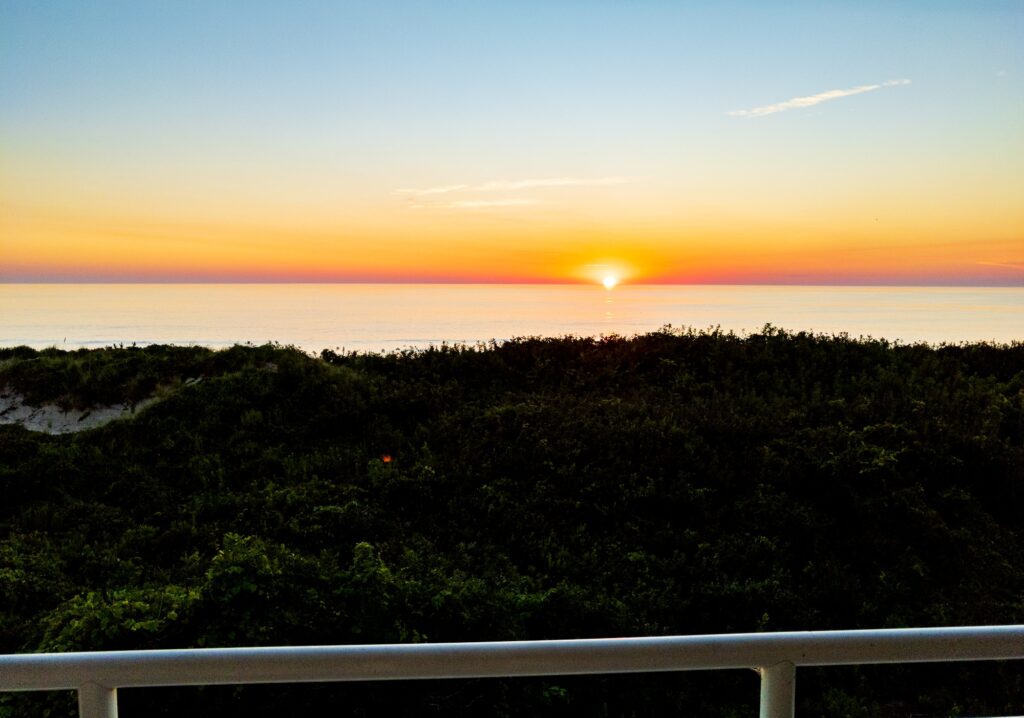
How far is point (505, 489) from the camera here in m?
10.1

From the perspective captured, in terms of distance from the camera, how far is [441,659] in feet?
4.80

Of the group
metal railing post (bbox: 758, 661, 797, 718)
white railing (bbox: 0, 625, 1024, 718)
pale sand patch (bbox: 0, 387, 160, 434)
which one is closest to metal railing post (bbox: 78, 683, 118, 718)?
white railing (bbox: 0, 625, 1024, 718)

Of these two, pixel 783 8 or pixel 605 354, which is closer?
pixel 783 8

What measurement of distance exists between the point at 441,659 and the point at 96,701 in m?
0.70

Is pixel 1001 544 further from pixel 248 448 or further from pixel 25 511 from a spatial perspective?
pixel 25 511

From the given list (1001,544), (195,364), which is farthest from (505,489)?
(195,364)

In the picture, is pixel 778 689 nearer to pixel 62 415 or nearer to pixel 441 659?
pixel 441 659

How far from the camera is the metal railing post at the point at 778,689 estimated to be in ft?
5.25

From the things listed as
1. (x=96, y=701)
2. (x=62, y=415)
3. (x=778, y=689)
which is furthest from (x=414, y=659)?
(x=62, y=415)

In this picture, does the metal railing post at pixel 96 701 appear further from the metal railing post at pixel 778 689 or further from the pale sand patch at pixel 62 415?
the pale sand patch at pixel 62 415

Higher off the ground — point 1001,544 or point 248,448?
point 248,448

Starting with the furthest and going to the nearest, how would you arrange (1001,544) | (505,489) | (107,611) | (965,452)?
1. (965,452)
2. (505,489)
3. (1001,544)
4. (107,611)

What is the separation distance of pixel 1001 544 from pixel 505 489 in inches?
237

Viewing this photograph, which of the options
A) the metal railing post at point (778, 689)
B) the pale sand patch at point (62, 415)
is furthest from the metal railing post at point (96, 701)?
the pale sand patch at point (62, 415)
